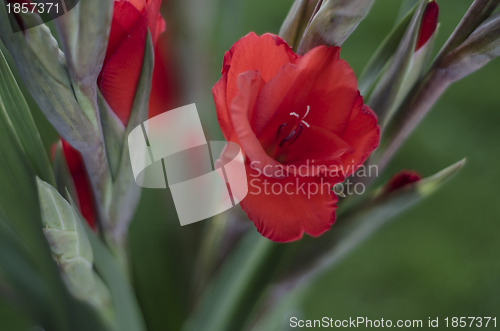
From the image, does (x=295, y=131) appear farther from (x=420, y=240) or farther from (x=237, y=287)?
(x=420, y=240)

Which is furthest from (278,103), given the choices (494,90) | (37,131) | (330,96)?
(494,90)

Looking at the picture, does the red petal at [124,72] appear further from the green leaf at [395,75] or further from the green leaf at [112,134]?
the green leaf at [395,75]

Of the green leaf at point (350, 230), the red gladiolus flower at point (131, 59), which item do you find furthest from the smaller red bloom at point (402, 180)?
the red gladiolus flower at point (131, 59)

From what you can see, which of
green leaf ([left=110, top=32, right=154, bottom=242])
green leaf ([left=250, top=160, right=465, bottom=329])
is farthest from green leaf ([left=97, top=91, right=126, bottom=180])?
green leaf ([left=250, top=160, right=465, bottom=329])

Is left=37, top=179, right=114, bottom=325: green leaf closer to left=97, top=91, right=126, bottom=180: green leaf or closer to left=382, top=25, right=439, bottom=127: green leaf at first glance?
left=97, top=91, right=126, bottom=180: green leaf

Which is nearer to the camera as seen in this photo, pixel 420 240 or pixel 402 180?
pixel 402 180

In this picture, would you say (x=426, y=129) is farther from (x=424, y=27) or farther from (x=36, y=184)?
(x=36, y=184)

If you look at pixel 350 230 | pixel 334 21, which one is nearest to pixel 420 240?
pixel 350 230
